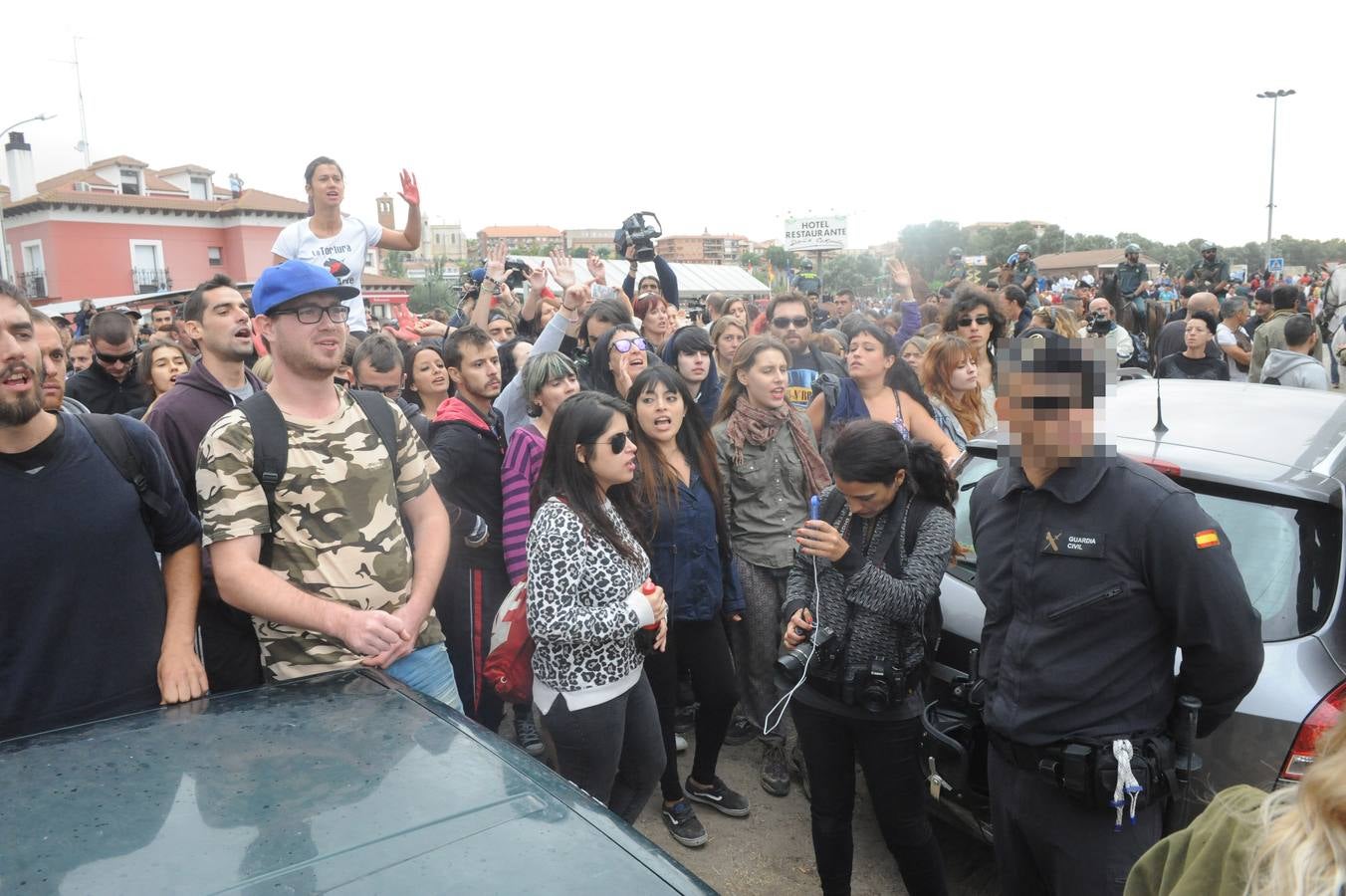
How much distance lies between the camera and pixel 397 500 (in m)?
2.97

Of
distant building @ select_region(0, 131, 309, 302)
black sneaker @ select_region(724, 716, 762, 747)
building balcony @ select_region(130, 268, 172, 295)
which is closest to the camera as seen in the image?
black sneaker @ select_region(724, 716, 762, 747)

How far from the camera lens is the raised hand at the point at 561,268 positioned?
5891mm

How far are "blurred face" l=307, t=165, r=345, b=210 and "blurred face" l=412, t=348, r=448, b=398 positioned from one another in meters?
1.37

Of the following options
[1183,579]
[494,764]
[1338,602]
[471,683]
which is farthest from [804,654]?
[471,683]

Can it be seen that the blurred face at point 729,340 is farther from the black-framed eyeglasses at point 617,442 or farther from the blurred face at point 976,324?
the black-framed eyeglasses at point 617,442

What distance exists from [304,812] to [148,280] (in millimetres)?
48812

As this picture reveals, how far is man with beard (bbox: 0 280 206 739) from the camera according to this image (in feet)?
7.65

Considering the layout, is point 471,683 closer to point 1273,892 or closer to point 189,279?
point 1273,892

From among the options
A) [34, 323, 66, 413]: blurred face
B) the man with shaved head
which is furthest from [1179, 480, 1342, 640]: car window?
the man with shaved head

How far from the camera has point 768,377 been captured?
4.25 meters

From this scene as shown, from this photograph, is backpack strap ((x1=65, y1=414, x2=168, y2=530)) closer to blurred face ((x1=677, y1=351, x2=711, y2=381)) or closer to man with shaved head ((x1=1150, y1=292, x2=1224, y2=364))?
blurred face ((x1=677, y1=351, x2=711, y2=381))

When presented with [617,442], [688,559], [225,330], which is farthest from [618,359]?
[225,330]

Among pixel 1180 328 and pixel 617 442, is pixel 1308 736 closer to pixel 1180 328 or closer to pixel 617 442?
pixel 617 442

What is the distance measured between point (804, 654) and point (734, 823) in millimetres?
1434
